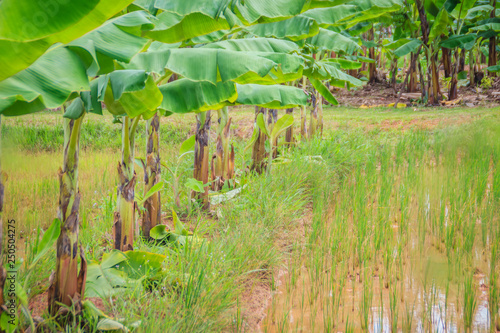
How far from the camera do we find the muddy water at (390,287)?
196 centimetres

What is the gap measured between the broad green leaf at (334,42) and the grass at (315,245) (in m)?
1.31

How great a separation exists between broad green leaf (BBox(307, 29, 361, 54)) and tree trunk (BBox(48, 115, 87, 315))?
3.65 meters

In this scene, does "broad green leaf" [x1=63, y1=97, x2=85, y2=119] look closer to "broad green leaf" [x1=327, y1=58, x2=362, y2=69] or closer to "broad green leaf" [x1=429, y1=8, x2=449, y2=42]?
"broad green leaf" [x1=327, y1=58, x2=362, y2=69]

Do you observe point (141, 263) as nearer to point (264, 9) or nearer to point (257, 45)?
point (264, 9)

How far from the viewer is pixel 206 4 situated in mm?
1661

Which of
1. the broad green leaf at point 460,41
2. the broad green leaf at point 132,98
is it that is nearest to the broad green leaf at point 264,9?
the broad green leaf at point 132,98

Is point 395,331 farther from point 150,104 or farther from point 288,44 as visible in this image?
point 288,44

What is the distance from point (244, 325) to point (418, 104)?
385 inches

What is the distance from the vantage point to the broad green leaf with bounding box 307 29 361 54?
457cm

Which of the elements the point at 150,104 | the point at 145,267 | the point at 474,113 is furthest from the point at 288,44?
the point at 474,113

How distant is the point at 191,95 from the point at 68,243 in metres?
0.97

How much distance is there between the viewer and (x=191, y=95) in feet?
7.01

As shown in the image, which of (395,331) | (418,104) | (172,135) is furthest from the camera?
(418,104)

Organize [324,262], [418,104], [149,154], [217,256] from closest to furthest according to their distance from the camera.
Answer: [217,256] → [324,262] → [149,154] → [418,104]
